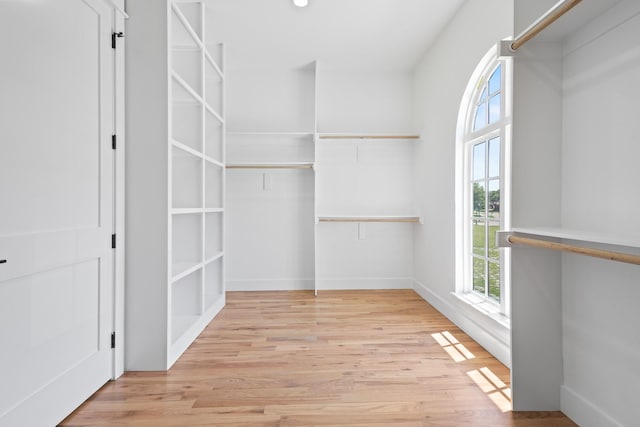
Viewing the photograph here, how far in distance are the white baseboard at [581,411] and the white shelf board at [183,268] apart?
7.21 ft

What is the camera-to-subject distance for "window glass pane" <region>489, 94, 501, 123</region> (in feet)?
8.20

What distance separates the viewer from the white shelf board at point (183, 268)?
2292 mm

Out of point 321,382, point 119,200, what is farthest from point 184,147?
point 321,382

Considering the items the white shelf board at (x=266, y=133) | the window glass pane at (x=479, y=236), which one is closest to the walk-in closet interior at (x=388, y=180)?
the white shelf board at (x=266, y=133)

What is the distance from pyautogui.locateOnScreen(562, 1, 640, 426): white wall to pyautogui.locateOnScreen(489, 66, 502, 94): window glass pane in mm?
929

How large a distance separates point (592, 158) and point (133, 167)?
2.36m

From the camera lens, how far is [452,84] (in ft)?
9.87

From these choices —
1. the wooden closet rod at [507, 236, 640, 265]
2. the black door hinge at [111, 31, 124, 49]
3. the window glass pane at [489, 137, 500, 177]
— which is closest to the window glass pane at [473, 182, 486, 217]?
the window glass pane at [489, 137, 500, 177]

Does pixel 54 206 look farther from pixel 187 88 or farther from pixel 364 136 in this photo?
pixel 364 136

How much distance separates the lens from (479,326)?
8.27 feet

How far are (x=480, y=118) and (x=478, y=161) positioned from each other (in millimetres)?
338

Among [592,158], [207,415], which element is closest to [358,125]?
[592,158]

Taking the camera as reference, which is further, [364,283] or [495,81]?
[364,283]

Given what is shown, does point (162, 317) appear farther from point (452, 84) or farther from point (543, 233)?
point (452, 84)
